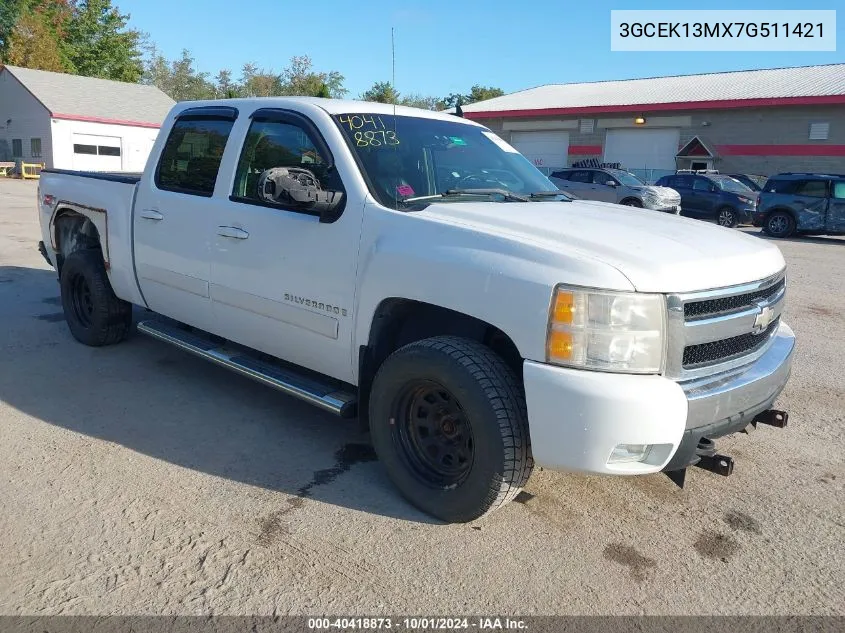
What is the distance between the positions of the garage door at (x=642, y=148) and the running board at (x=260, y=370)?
3038 cm

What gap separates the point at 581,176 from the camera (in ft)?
69.8

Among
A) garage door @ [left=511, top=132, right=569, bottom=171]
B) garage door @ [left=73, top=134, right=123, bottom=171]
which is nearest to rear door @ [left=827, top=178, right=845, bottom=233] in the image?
garage door @ [left=511, top=132, right=569, bottom=171]

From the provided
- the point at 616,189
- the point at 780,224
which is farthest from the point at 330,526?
the point at 780,224

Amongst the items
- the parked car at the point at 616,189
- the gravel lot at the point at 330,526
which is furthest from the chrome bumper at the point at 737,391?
the parked car at the point at 616,189

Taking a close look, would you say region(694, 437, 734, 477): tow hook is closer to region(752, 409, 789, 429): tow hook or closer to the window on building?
region(752, 409, 789, 429): tow hook

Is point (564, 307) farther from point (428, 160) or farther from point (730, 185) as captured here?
point (730, 185)

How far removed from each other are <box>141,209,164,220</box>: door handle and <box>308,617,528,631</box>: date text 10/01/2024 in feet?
10.4

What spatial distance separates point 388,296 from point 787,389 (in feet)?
12.0

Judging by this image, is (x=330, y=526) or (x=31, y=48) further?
(x=31, y=48)

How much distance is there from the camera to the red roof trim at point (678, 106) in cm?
2699

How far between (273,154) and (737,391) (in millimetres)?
2874

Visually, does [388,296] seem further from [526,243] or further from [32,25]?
[32,25]

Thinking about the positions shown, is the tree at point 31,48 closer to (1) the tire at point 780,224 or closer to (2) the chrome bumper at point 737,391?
(1) the tire at point 780,224

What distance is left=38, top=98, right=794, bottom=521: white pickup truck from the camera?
2.73 meters
